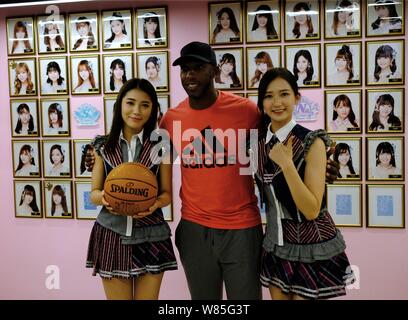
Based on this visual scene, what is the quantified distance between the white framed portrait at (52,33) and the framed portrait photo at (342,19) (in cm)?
156

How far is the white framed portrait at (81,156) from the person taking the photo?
2686mm

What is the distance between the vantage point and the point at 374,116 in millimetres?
2430

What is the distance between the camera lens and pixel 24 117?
2.73 meters

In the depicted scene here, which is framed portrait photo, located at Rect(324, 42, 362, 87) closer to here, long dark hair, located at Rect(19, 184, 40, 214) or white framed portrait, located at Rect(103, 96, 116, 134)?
white framed portrait, located at Rect(103, 96, 116, 134)

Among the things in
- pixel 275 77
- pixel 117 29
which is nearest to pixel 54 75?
pixel 117 29

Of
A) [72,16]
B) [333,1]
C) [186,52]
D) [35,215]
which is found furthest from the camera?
[35,215]

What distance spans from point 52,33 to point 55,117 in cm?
51

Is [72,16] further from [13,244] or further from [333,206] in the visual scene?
[333,206]

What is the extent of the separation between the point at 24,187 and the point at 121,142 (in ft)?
3.53

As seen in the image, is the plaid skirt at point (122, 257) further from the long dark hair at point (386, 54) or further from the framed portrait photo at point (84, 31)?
the long dark hair at point (386, 54)

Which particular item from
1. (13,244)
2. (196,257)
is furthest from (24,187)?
(196,257)

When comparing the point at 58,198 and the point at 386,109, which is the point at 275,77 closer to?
the point at 386,109

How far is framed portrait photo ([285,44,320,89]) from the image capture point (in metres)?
2.43

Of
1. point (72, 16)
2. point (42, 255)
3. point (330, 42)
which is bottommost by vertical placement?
point (42, 255)
